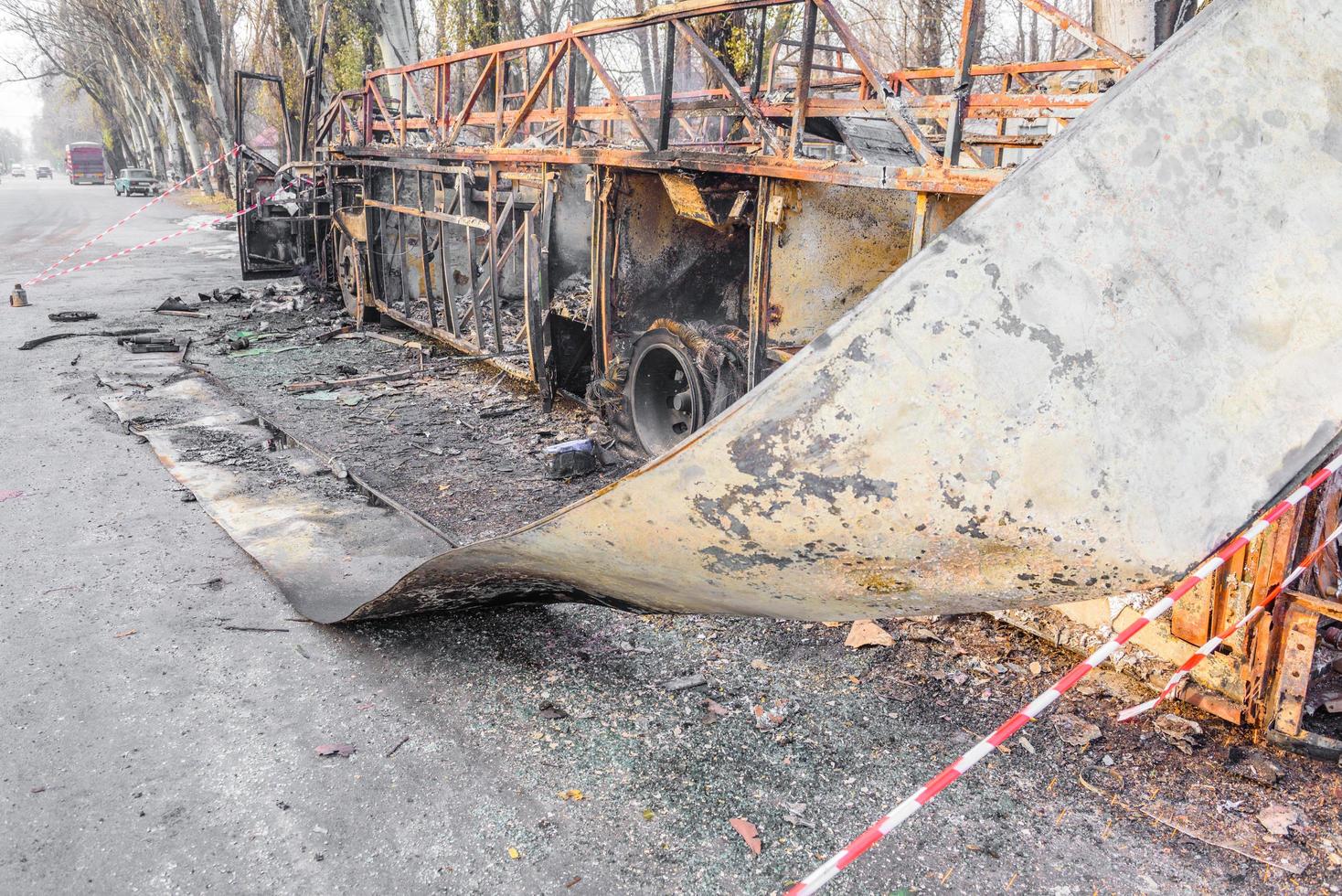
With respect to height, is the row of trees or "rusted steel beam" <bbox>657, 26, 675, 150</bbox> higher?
the row of trees

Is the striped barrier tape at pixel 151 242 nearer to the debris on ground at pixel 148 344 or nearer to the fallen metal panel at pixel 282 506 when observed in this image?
the debris on ground at pixel 148 344

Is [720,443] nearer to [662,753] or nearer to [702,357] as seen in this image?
[662,753]

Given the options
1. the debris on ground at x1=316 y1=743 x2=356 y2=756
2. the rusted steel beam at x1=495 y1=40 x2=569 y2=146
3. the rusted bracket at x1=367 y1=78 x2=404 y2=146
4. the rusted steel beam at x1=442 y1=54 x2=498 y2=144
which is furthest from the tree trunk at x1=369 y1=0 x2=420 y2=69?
the debris on ground at x1=316 y1=743 x2=356 y2=756

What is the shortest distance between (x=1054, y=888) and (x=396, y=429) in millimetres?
6041

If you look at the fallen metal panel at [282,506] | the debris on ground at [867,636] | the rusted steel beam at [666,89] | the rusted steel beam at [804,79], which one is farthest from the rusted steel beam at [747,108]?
the fallen metal panel at [282,506]

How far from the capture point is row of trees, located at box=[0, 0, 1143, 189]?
1859 centimetres

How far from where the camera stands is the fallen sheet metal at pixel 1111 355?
1964 mm

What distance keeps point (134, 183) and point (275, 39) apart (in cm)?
1867

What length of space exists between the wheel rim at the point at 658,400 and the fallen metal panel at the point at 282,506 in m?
1.77

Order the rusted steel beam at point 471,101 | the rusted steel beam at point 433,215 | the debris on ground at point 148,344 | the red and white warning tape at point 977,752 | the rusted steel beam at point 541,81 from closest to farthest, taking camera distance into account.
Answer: the red and white warning tape at point 977,752 → the rusted steel beam at point 541,81 → the rusted steel beam at point 471,101 → the rusted steel beam at point 433,215 → the debris on ground at point 148,344

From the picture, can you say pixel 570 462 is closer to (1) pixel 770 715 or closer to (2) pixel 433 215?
(1) pixel 770 715

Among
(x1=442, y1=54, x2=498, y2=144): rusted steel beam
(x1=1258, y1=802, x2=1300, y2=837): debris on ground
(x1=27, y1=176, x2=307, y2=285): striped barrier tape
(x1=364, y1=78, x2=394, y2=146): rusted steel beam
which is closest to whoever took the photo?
(x1=1258, y1=802, x2=1300, y2=837): debris on ground

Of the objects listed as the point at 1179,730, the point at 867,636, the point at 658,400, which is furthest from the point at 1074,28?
the point at 658,400

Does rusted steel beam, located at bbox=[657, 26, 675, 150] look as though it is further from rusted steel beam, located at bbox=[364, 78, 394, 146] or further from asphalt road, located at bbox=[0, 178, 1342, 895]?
rusted steel beam, located at bbox=[364, 78, 394, 146]
